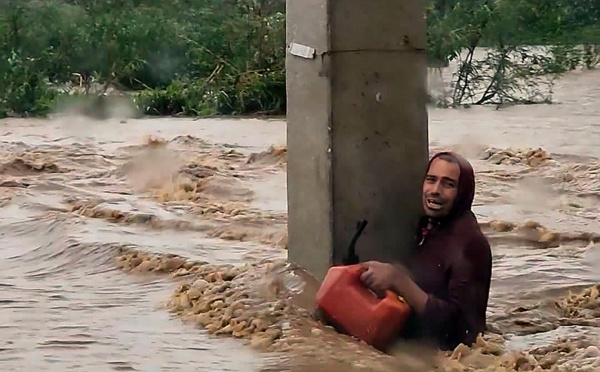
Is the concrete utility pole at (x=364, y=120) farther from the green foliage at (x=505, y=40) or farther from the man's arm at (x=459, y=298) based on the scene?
the green foliage at (x=505, y=40)

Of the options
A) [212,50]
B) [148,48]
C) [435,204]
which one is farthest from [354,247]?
[148,48]

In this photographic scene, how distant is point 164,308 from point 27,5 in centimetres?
1625

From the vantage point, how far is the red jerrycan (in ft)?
16.8

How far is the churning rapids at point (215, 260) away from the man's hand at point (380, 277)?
0.28 meters

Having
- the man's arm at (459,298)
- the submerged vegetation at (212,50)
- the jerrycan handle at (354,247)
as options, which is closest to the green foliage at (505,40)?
the submerged vegetation at (212,50)

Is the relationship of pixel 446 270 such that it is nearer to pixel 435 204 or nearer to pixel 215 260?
pixel 435 204

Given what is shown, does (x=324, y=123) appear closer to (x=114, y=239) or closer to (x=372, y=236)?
(x=372, y=236)

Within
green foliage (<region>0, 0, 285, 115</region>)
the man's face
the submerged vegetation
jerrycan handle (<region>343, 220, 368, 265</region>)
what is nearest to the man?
the man's face

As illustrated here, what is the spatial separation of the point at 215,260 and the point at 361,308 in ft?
8.44

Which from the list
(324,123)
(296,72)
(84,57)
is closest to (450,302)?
(324,123)

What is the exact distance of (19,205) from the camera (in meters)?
10.1

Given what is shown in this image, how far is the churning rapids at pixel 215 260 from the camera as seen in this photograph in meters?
5.39

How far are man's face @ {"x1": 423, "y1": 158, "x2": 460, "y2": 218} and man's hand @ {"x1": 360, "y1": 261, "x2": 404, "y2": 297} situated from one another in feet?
1.26

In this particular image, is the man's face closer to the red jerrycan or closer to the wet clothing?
the wet clothing
